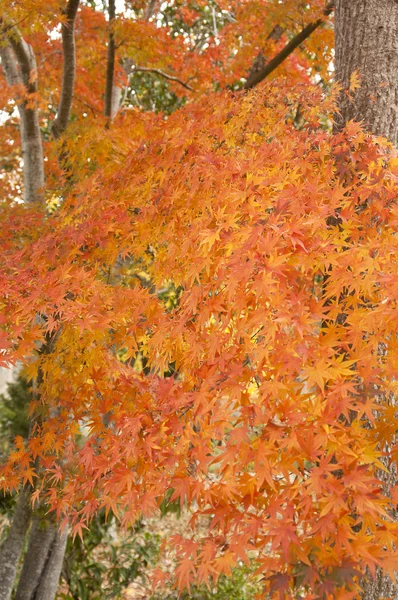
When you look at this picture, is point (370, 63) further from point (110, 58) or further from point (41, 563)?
point (41, 563)

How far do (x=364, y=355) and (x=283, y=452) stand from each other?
43cm

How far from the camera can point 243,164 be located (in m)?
2.62

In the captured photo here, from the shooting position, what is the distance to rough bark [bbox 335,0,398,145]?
310cm

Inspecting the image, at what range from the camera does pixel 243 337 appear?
209 cm

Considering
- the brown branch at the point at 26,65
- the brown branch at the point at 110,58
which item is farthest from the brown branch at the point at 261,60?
the brown branch at the point at 26,65

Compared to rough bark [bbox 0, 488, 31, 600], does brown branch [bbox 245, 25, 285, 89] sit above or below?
above

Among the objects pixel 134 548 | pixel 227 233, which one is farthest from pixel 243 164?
pixel 134 548

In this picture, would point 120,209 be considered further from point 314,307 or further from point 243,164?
point 314,307

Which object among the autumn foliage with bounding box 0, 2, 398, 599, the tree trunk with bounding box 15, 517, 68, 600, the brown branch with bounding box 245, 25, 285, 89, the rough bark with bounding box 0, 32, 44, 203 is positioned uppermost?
the brown branch with bounding box 245, 25, 285, 89

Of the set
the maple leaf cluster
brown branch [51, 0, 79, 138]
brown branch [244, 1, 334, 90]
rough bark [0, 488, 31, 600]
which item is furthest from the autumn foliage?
brown branch [244, 1, 334, 90]

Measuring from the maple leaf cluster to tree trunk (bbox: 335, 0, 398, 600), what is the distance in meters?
0.25

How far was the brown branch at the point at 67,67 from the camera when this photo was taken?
4432mm

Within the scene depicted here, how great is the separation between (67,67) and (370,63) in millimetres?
2858

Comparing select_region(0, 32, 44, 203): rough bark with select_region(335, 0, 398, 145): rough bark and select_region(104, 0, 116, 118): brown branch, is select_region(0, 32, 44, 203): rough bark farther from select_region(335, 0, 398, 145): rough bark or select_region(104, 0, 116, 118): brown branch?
select_region(335, 0, 398, 145): rough bark
